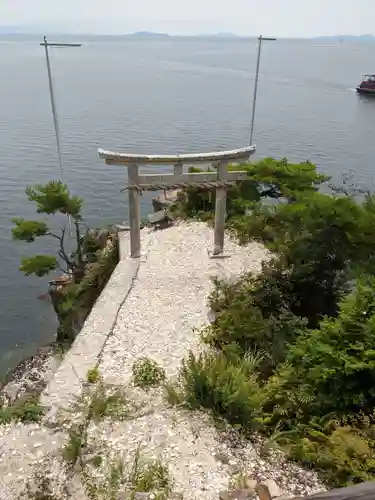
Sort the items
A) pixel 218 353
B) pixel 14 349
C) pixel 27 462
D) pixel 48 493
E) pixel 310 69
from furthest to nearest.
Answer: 1. pixel 310 69
2. pixel 14 349
3. pixel 218 353
4. pixel 27 462
5. pixel 48 493

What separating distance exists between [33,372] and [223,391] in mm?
7645

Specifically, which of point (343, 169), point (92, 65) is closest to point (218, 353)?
point (343, 169)

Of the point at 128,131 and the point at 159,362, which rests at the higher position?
the point at 159,362

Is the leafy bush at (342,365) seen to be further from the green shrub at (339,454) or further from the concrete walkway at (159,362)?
the concrete walkway at (159,362)

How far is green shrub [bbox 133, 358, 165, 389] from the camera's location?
316 inches

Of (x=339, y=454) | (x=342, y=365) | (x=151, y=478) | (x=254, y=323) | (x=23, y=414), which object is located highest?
(x=342, y=365)

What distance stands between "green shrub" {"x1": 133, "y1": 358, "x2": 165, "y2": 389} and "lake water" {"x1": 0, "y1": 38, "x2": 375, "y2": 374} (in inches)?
317

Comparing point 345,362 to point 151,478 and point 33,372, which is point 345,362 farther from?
point 33,372

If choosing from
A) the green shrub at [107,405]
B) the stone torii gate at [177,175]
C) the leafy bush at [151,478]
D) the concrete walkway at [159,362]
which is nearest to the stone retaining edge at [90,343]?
the concrete walkway at [159,362]

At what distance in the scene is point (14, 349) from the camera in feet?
51.9

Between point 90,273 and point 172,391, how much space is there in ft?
22.1

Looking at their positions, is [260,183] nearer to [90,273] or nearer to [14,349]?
[90,273]

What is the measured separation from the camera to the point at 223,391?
22.7 ft

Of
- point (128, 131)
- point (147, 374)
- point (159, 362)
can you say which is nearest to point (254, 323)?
point (159, 362)
